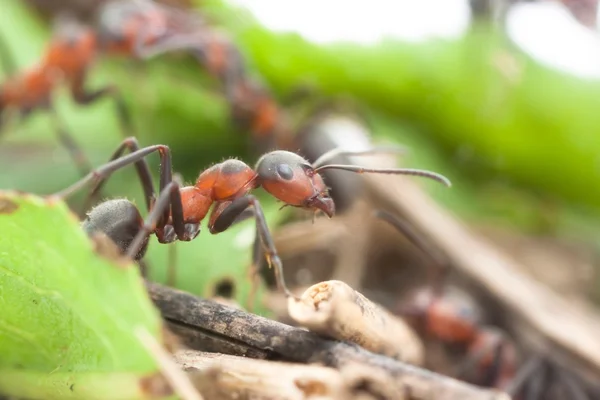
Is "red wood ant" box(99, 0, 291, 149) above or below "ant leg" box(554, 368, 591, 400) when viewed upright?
above

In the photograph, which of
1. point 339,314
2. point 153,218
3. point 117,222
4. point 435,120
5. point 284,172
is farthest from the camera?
point 435,120

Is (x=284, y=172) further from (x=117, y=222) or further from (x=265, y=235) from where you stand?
(x=117, y=222)

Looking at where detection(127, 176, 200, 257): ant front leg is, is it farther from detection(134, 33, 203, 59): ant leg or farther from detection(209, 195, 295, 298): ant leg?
detection(134, 33, 203, 59): ant leg

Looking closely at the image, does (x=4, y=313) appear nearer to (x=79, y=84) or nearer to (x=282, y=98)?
(x=79, y=84)

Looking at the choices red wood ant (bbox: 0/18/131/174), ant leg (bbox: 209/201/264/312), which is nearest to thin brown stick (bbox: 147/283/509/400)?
ant leg (bbox: 209/201/264/312)

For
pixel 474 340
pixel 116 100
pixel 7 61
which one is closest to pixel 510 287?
pixel 474 340

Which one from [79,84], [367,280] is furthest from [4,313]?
[79,84]

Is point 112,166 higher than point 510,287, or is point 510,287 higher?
point 112,166
